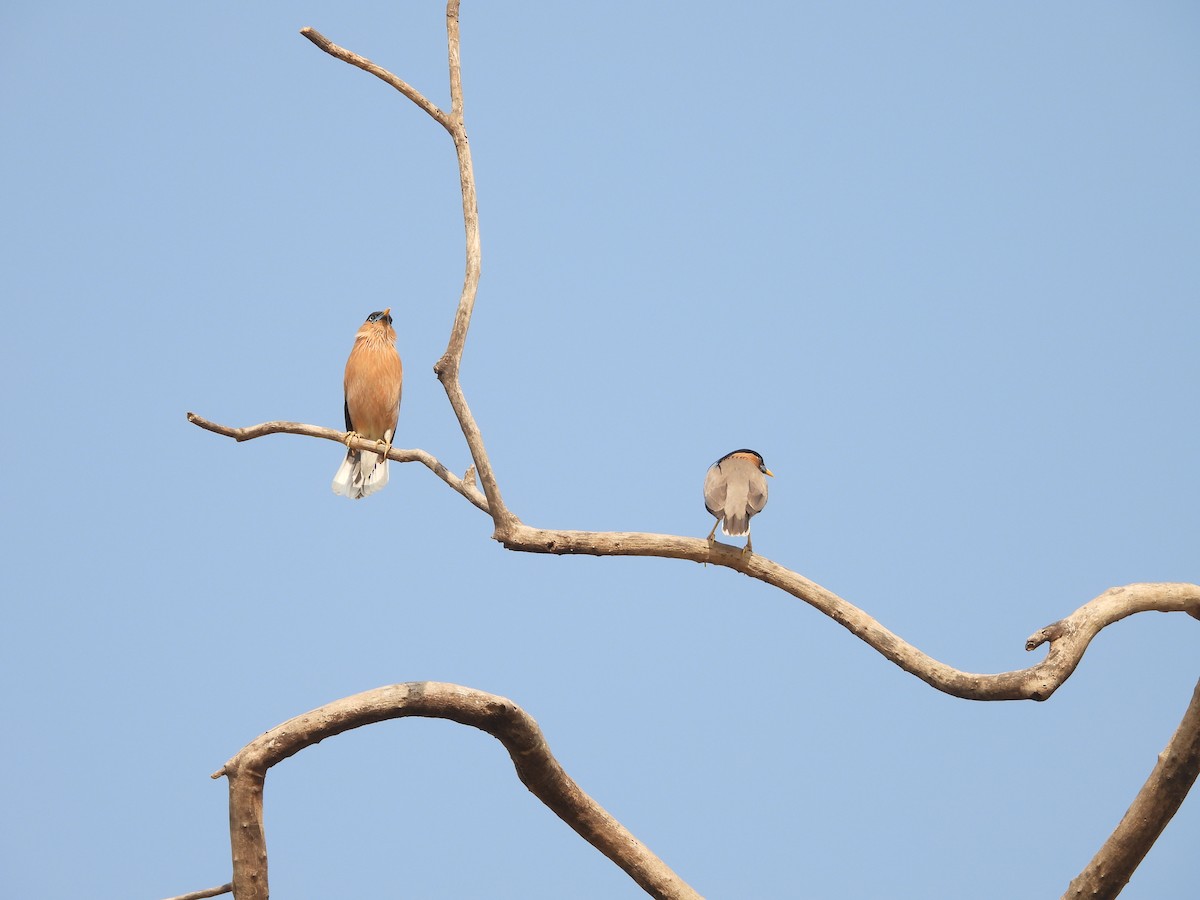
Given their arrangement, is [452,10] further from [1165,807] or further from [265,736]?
[1165,807]

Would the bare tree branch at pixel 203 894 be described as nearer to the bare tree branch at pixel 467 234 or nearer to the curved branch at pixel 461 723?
the curved branch at pixel 461 723

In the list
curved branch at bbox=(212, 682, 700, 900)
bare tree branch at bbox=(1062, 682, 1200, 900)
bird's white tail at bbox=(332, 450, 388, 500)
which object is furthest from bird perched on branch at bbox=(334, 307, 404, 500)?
bare tree branch at bbox=(1062, 682, 1200, 900)

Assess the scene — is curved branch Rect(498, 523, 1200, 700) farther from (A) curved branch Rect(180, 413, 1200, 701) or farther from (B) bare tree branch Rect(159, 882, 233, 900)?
(B) bare tree branch Rect(159, 882, 233, 900)

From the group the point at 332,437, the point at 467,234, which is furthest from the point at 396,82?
the point at 332,437

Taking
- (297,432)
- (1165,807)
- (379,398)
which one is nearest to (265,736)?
(297,432)

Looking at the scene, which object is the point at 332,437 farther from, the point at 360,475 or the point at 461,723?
the point at 461,723

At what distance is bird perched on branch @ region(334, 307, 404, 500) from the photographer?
202 inches

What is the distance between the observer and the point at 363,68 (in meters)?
3.76

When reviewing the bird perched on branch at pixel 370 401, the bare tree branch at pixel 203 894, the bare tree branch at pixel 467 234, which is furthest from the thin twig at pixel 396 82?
the bare tree branch at pixel 203 894

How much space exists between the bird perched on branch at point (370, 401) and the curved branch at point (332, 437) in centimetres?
87

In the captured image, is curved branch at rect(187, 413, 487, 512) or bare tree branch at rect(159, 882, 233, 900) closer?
bare tree branch at rect(159, 882, 233, 900)

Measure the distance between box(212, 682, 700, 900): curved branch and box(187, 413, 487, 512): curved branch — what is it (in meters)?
0.82

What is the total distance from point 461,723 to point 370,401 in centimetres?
271

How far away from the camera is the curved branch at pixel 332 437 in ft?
12.4
